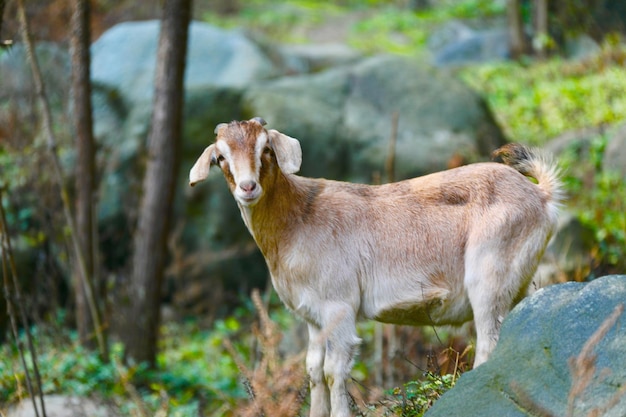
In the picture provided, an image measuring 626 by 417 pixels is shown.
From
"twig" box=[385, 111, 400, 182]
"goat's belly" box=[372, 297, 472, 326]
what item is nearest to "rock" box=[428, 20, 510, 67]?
"twig" box=[385, 111, 400, 182]

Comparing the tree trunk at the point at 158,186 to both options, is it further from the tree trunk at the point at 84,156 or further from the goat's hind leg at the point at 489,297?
the goat's hind leg at the point at 489,297

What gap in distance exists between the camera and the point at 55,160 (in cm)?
793

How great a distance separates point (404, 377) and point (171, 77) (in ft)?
14.1

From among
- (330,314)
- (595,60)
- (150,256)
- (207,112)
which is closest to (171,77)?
(150,256)

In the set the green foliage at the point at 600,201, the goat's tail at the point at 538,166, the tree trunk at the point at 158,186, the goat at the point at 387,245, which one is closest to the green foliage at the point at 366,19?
the green foliage at the point at 600,201

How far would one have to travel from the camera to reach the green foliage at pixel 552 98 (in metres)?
14.6

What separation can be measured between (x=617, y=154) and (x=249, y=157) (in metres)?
8.52

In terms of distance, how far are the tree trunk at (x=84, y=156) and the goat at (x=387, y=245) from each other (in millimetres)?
5158

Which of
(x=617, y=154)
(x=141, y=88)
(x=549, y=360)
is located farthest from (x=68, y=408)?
(x=617, y=154)

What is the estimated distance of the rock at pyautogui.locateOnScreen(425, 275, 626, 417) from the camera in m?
3.80

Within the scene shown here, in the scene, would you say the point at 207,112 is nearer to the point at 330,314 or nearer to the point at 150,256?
the point at 150,256

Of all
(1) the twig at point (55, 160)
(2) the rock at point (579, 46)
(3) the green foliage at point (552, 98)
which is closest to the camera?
(1) the twig at point (55, 160)

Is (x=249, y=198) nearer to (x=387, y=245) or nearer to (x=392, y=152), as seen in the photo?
(x=387, y=245)

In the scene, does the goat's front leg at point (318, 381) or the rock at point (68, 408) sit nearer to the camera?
the goat's front leg at point (318, 381)
